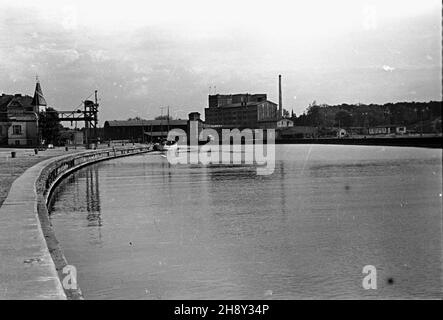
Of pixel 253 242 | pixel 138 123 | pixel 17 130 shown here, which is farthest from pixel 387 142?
pixel 253 242

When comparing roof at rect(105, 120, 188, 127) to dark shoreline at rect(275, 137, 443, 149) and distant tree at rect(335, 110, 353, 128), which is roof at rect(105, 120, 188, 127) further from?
distant tree at rect(335, 110, 353, 128)

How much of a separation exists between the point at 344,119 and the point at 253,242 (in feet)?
566

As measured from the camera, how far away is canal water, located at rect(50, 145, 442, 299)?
10906 millimetres

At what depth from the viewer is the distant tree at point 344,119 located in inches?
7215

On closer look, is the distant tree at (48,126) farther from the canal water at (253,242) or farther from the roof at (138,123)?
the roof at (138,123)

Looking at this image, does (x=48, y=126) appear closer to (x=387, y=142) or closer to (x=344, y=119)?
(x=387, y=142)

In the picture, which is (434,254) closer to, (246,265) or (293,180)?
(246,265)

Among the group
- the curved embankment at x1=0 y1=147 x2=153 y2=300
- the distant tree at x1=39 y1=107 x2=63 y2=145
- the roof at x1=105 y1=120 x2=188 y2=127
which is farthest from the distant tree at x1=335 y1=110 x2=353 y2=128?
the curved embankment at x1=0 y1=147 x2=153 y2=300

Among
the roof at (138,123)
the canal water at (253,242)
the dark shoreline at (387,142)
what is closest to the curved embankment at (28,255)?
the canal water at (253,242)

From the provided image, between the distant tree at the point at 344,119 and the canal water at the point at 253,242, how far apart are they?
157266mm

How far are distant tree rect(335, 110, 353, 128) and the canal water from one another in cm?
15727

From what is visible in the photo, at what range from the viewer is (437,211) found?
2048cm

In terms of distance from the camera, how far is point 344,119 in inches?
7215
